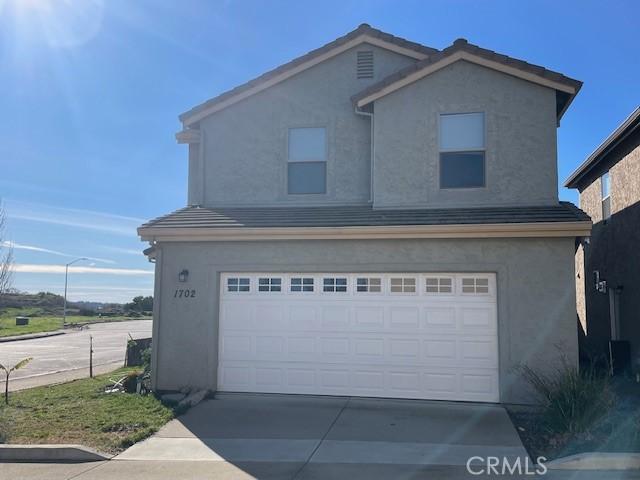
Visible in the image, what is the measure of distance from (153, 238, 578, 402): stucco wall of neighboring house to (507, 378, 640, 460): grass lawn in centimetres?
142

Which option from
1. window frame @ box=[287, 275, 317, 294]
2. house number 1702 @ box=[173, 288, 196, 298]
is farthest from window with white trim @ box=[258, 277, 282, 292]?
house number 1702 @ box=[173, 288, 196, 298]

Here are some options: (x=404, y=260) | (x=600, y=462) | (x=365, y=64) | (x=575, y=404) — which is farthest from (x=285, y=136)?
(x=600, y=462)

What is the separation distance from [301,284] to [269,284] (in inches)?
26.1

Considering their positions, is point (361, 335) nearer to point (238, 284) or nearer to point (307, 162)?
point (238, 284)

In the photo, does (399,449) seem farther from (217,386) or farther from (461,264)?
(217,386)

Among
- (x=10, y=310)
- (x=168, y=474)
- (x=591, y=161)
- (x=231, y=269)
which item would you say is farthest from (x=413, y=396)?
(x=10, y=310)

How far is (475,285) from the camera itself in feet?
34.3

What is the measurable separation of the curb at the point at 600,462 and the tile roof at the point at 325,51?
885 cm

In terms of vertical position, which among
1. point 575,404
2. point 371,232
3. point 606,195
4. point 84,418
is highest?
point 606,195

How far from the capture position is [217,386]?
11.2 meters

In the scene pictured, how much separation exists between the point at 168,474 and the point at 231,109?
8474 mm

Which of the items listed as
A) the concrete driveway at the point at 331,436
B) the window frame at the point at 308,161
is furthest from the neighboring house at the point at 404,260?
the concrete driveway at the point at 331,436

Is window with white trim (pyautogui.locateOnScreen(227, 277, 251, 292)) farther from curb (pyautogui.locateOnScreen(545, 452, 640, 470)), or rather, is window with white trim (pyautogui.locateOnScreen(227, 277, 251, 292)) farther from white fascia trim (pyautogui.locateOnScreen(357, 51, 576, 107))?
curb (pyautogui.locateOnScreen(545, 452, 640, 470))

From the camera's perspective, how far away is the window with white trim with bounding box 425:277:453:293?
10562 millimetres
